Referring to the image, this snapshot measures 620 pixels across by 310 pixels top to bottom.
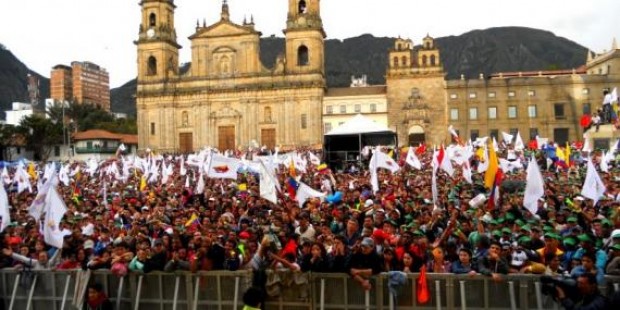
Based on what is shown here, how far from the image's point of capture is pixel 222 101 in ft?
219

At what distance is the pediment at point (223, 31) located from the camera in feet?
218

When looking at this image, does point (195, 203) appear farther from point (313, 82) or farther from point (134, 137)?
point (134, 137)

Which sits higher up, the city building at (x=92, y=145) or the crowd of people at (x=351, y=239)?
the city building at (x=92, y=145)

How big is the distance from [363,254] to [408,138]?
57741mm

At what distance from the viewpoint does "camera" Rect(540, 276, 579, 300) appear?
246 inches

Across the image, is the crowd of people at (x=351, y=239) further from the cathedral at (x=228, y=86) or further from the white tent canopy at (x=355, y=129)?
the cathedral at (x=228, y=86)

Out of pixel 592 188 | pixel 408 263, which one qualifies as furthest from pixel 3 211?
pixel 592 188

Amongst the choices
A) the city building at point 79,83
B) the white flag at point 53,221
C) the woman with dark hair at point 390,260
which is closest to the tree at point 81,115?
the city building at point 79,83

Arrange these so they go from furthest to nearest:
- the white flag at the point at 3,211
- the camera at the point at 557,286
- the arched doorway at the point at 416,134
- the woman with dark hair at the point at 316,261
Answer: the arched doorway at the point at 416,134, the white flag at the point at 3,211, the woman with dark hair at the point at 316,261, the camera at the point at 557,286

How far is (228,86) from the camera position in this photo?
2628 inches

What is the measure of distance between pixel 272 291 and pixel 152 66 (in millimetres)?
65915

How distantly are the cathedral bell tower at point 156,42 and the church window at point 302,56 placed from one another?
14.8 m

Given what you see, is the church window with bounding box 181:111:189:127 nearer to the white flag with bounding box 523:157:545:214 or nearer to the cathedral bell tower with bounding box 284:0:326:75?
the cathedral bell tower with bounding box 284:0:326:75

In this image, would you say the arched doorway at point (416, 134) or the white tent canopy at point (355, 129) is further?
the arched doorway at point (416, 134)
